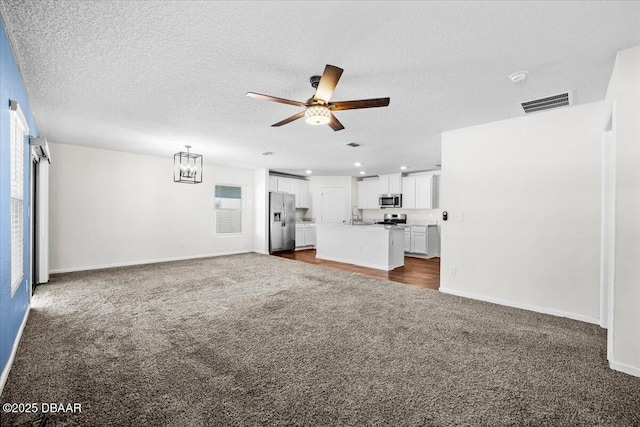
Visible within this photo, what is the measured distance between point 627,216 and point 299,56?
9.30 feet

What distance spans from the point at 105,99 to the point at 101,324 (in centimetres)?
247

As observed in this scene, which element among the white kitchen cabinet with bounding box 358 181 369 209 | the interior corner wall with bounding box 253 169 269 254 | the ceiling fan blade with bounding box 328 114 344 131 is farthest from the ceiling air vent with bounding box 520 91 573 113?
the interior corner wall with bounding box 253 169 269 254

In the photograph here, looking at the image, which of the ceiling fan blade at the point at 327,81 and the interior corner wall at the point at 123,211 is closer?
the ceiling fan blade at the point at 327,81

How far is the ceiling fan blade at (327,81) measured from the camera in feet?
6.39

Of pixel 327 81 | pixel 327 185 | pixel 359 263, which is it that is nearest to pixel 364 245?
pixel 359 263

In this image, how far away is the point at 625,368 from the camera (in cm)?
207

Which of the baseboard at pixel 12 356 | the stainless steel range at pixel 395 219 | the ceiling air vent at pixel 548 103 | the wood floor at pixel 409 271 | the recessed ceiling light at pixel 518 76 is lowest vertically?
the wood floor at pixel 409 271

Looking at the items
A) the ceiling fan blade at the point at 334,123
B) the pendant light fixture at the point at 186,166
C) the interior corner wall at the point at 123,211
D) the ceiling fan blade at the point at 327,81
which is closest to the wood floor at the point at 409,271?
the interior corner wall at the point at 123,211

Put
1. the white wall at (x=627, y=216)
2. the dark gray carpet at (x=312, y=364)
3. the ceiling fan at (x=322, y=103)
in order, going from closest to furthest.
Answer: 1. the dark gray carpet at (x=312, y=364)
2. the white wall at (x=627, y=216)
3. the ceiling fan at (x=322, y=103)

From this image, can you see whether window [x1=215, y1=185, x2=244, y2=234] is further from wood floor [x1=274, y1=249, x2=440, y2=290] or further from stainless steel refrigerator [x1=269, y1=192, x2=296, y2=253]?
wood floor [x1=274, y1=249, x2=440, y2=290]

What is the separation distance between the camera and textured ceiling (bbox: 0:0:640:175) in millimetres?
1733

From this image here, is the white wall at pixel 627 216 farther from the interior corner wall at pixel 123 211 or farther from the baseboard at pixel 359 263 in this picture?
the interior corner wall at pixel 123 211

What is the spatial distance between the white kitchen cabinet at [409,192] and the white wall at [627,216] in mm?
5902

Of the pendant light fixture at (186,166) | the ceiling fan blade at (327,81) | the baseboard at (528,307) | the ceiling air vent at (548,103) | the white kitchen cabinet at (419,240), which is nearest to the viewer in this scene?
the ceiling fan blade at (327,81)
